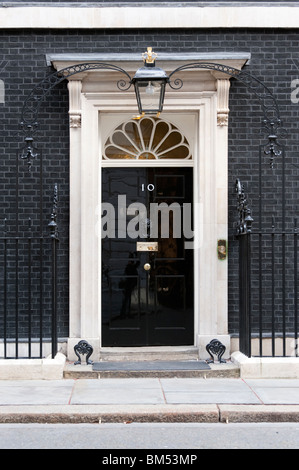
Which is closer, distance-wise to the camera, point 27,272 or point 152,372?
point 152,372

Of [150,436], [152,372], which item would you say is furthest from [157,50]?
[150,436]

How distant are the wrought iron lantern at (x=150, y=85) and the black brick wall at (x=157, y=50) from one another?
1.27 meters

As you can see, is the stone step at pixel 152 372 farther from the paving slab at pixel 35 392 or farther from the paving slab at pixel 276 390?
the paving slab at pixel 276 390

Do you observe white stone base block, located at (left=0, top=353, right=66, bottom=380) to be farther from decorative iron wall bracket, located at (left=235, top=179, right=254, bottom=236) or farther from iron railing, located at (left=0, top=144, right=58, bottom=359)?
decorative iron wall bracket, located at (left=235, top=179, right=254, bottom=236)

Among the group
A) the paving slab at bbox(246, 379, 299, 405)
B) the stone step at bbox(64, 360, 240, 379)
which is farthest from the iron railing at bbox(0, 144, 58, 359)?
the paving slab at bbox(246, 379, 299, 405)

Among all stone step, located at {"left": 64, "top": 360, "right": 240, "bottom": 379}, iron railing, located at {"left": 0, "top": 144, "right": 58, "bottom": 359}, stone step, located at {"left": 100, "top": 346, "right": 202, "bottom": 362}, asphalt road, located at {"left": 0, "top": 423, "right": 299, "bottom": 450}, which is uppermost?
iron railing, located at {"left": 0, "top": 144, "right": 58, "bottom": 359}

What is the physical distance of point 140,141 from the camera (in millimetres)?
9828

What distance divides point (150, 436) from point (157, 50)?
537 centimetres

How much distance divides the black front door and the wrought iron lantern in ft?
5.03

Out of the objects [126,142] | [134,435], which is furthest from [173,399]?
[126,142]

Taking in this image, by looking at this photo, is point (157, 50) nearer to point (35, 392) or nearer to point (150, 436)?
point (35, 392)

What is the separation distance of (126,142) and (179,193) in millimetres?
1037

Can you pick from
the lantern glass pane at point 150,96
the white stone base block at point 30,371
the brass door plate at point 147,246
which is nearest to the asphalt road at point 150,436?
the white stone base block at point 30,371

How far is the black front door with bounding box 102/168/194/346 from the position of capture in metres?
9.75
